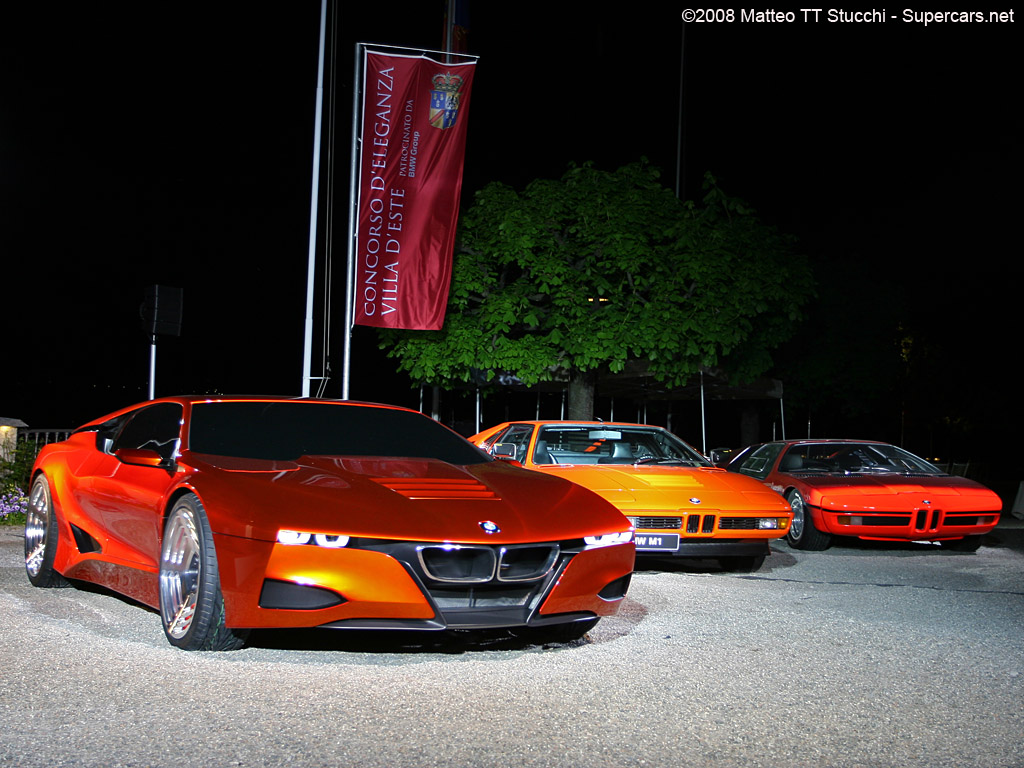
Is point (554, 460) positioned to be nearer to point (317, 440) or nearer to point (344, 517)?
point (317, 440)

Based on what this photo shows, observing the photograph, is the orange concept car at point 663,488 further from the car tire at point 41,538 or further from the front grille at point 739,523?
the car tire at point 41,538

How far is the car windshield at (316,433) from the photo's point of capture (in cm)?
591

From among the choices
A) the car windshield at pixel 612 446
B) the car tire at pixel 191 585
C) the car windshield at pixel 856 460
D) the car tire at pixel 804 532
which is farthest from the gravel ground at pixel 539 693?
the car windshield at pixel 856 460

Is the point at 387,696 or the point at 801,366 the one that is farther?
the point at 801,366

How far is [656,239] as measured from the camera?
61.8 ft

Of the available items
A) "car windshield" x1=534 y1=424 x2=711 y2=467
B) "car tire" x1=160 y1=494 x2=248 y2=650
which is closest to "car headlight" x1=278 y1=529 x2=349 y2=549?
"car tire" x1=160 y1=494 x2=248 y2=650

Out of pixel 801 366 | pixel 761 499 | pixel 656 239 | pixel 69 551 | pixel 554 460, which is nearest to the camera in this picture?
pixel 69 551

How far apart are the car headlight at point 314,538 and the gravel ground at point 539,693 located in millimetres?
→ 556

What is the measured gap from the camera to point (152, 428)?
22.3 feet

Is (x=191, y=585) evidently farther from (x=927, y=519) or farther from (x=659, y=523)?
(x=927, y=519)

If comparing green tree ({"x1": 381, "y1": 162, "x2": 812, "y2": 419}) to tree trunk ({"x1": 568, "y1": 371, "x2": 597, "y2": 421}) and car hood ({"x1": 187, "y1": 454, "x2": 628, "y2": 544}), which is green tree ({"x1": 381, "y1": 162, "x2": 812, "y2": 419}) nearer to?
tree trunk ({"x1": 568, "y1": 371, "x2": 597, "y2": 421})

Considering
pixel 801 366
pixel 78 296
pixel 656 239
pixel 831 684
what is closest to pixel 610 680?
pixel 831 684

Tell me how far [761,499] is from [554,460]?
5.97ft

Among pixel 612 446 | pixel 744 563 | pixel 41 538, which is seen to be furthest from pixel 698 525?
pixel 41 538
